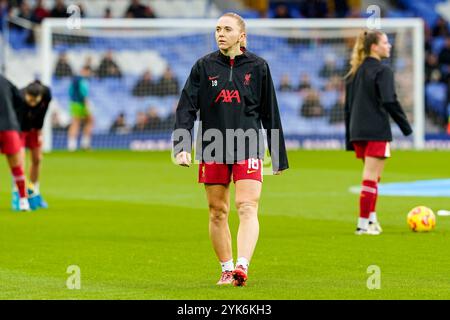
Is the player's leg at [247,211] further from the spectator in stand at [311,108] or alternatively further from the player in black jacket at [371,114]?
the spectator in stand at [311,108]

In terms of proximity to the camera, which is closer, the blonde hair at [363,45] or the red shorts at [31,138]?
the blonde hair at [363,45]

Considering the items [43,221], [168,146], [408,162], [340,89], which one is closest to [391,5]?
[340,89]

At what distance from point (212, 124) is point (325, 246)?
3.43 m

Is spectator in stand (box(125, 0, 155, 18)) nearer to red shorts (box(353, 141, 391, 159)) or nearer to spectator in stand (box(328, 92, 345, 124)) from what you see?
spectator in stand (box(328, 92, 345, 124))

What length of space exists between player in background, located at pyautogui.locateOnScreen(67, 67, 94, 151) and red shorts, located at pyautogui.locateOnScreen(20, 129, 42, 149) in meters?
13.6

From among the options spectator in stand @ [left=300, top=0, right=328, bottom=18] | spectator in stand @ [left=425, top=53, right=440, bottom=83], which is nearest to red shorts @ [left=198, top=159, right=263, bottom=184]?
spectator in stand @ [left=425, top=53, right=440, bottom=83]

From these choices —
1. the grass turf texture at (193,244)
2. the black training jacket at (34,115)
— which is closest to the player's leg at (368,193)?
the grass turf texture at (193,244)

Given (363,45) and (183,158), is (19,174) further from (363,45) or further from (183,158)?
(183,158)

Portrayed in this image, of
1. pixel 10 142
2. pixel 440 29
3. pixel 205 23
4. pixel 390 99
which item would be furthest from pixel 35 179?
pixel 440 29

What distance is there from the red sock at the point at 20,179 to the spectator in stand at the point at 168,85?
54.2 feet

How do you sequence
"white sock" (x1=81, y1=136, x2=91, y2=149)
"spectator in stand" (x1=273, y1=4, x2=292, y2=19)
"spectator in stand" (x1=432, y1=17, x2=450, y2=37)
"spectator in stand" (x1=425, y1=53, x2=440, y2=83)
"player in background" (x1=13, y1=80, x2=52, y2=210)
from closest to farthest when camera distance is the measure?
"player in background" (x1=13, y1=80, x2=52, y2=210)
"white sock" (x1=81, y1=136, x2=91, y2=149)
"spectator in stand" (x1=425, y1=53, x2=440, y2=83)
"spectator in stand" (x1=273, y1=4, x2=292, y2=19)
"spectator in stand" (x1=432, y1=17, x2=450, y2=37)

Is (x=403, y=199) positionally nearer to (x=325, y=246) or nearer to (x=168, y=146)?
(x=325, y=246)

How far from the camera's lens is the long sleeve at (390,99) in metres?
14.1

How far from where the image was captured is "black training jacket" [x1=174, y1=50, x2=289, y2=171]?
10.1 m
